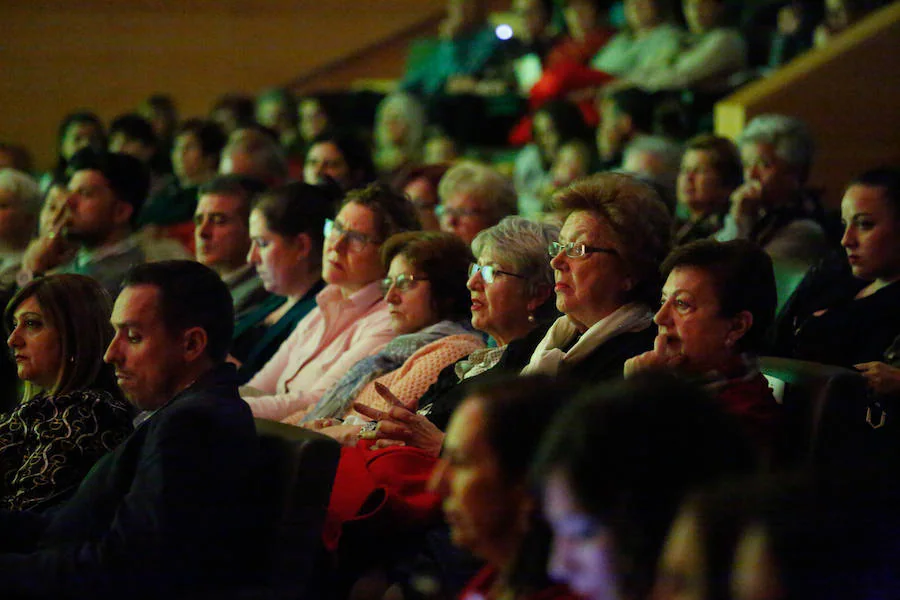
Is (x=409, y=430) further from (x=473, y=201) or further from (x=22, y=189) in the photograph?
(x=22, y=189)

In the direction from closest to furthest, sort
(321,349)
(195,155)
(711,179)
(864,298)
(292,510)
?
(292,510)
(864,298)
(321,349)
(711,179)
(195,155)

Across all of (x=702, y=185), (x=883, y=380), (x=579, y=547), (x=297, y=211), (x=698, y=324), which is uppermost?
(x=297, y=211)

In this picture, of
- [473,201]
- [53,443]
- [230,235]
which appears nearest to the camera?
[53,443]

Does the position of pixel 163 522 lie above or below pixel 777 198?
below

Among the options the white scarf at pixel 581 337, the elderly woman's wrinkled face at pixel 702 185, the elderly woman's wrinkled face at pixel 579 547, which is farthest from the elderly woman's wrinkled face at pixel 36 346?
the elderly woman's wrinkled face at pixel 702 185

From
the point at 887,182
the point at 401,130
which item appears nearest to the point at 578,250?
the point at 887,182

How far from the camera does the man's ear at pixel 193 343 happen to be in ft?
8.21

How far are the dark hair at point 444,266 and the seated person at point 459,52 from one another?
458cm

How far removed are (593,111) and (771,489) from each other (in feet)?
18.0

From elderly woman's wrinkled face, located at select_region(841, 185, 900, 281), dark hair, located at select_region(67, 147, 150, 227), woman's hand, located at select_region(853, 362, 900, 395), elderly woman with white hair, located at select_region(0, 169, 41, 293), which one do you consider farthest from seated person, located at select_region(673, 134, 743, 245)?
elderly woman with white hair, located at select_region(0, 169, 41, 293)

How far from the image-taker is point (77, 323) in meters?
2.87

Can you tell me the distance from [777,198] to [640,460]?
2992 millimetres

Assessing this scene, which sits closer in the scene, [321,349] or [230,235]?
[321,349]

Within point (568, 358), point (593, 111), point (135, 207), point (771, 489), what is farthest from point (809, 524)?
point (593, 111)
